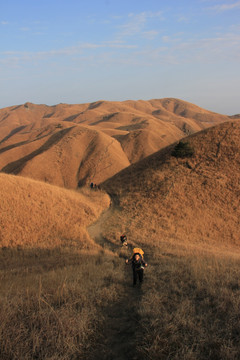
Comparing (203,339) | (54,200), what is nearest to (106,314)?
(203,339)

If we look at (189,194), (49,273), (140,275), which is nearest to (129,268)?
(140,275)

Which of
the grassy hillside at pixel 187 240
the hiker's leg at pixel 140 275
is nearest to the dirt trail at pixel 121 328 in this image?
the grassy hillside at pixel 187 240

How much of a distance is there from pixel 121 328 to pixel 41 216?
11.4m

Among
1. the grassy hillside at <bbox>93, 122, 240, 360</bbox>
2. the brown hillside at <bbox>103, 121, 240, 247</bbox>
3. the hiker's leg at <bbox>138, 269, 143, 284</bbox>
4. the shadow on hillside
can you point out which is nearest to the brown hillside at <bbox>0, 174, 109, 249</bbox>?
the shadow on hillside

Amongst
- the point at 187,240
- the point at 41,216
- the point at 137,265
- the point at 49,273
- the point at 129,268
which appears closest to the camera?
the point at 137,265

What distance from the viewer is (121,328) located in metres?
4.43

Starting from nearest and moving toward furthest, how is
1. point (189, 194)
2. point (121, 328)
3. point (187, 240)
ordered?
point (121, 328)
point (187, 240)
point (189, 194)

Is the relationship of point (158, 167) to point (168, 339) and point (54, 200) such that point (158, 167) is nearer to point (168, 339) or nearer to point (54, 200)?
point (54, 200)

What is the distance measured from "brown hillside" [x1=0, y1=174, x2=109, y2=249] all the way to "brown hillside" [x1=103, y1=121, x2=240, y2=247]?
2918mm

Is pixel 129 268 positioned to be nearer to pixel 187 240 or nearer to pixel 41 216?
pixel 187 240

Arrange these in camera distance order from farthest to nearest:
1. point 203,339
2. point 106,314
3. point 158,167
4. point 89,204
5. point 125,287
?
1. point 158,167
2. point 89,204
3. point 125,287
4. point 106,314
5. point 203,339

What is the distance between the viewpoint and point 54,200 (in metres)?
16.9

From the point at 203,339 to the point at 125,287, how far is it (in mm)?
3167

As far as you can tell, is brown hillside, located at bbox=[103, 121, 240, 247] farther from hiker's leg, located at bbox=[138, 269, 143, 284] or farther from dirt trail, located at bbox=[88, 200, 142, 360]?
dirt trail, located at bbox=[88, 200, 142, 360]
